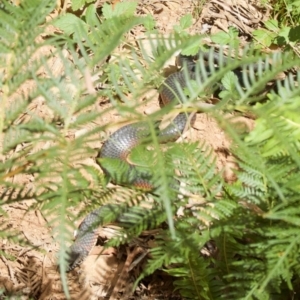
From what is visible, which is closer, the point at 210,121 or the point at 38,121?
the point at 38,121

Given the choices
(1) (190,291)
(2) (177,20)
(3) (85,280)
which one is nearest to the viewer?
(1) (190,291)

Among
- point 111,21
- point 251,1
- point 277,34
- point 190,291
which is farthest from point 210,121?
point 111,21

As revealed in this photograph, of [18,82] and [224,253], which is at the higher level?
[18,82]

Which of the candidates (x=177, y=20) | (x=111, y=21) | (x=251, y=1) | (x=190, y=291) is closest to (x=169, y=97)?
(x=177, y=20)

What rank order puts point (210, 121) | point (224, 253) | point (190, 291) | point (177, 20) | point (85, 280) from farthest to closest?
point (177, 20) → point (210, 121) → point (85, 280) → point (190, 291) → point (224, 253)

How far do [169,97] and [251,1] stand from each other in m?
1.40

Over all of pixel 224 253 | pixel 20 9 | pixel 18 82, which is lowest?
pixel 224 253

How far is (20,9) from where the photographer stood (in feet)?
4.26

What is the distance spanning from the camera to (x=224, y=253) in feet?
7.22

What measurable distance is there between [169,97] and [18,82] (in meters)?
3.01

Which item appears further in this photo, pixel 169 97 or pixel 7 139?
pixel 169 97

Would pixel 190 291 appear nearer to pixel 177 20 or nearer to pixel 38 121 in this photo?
pixel 38 121

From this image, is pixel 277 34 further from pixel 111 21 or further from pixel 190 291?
pixel 111 21

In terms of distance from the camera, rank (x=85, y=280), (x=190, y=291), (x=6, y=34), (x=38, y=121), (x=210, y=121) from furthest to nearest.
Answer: (x=210, y=121) → (x=85, y=280) → (x=190, y=291) → (x=6, y=34) → (x=38, y=121)
